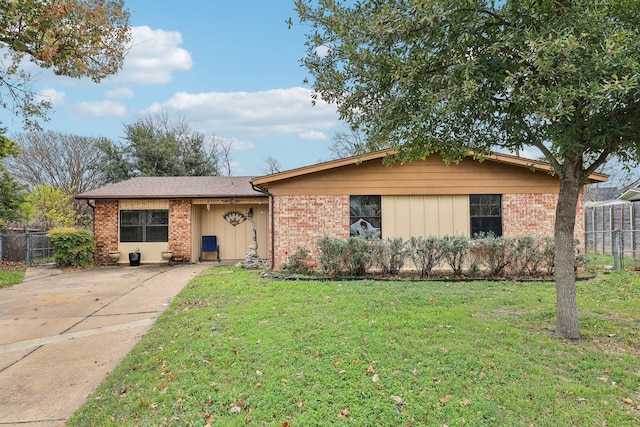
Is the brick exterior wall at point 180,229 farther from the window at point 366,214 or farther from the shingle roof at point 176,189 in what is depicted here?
the window at point 366,214

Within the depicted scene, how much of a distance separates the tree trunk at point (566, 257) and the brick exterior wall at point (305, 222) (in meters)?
6.31

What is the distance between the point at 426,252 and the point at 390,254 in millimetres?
861

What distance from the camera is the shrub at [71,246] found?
12.7m

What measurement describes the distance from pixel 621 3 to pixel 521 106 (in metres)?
1.41

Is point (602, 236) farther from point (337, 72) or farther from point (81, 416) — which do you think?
point (81, 416)

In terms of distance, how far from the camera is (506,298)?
7.04 metres

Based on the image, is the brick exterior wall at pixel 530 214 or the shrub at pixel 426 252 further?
the brick exterior wall at pixel 530 214

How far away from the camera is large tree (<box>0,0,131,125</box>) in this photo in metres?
8.06

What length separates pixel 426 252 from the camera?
9.62 metres

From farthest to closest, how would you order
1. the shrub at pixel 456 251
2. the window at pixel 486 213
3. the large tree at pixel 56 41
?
the window at pixel 486 213, the shrub at pixel 456 251, the large tree at pixel 56 41

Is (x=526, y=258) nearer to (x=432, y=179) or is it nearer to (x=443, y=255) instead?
(x=443, y=255)

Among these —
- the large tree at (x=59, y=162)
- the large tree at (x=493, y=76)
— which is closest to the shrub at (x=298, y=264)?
the large tree at (x=493, y=76)

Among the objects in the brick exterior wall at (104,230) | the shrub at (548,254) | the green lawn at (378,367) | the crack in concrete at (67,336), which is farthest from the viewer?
the brick exterior wall at (104,230)

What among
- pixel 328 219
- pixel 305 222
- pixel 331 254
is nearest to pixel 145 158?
pixel 305 222
